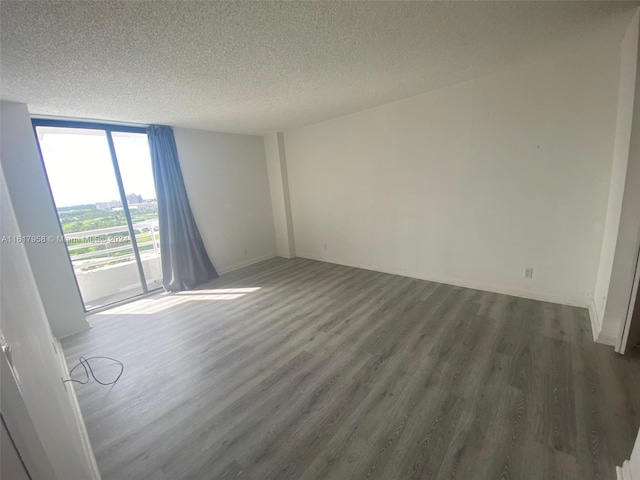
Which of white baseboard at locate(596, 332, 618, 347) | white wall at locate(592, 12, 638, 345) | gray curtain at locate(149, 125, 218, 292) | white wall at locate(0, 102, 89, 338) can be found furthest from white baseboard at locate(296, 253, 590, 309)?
white wall at locate(0, 102, 89, 338)

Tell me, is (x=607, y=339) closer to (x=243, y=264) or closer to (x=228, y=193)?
(x=243, y=264)

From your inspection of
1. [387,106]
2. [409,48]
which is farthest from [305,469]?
[387,106]

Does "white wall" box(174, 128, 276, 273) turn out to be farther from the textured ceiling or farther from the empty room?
the textured ceiling

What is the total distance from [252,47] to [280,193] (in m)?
3.40

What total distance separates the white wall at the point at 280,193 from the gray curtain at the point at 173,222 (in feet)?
5.49

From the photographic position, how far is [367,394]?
1.79 meters

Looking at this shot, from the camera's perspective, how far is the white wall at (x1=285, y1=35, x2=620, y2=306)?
2.44 m

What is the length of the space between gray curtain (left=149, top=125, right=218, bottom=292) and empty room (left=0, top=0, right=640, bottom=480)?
0.11 ft

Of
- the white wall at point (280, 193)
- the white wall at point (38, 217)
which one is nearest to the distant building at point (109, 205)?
the white wall at point (38, 217)

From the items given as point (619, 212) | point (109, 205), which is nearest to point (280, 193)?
point (109, 205)

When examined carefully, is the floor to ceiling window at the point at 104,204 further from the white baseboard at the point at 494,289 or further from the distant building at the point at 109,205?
the white baseboard at the point at 494,289

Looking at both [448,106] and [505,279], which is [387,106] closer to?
[448,106]

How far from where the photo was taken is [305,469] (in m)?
1.35

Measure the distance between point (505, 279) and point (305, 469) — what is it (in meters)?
2.96
